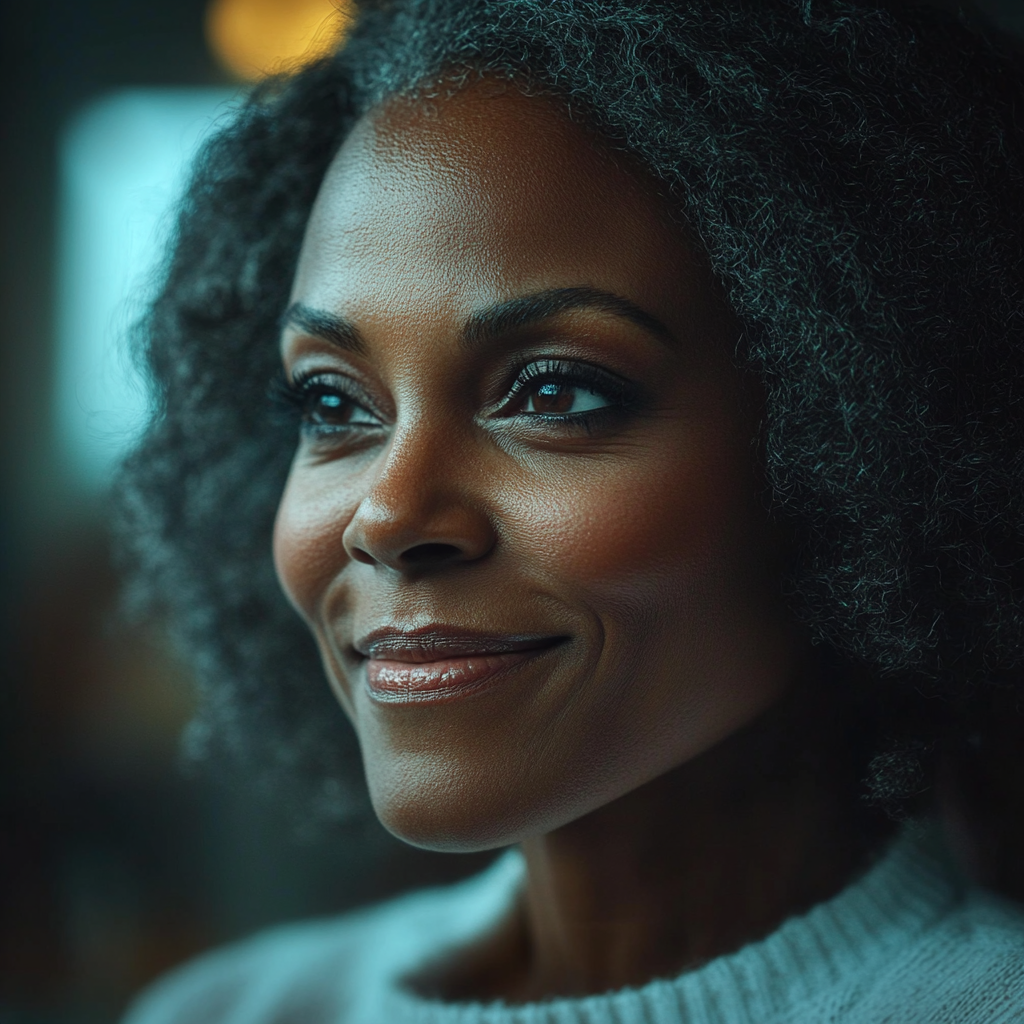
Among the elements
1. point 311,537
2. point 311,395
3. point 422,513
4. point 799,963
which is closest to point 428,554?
point 422,513

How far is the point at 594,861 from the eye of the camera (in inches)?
42.0

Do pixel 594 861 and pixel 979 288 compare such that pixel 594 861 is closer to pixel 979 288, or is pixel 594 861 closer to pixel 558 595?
pixel 558 595

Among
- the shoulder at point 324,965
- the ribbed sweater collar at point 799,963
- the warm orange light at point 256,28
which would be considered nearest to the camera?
the ribbed sweater collar at point 799,963

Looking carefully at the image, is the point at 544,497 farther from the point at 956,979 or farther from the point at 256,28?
the point at 256,28

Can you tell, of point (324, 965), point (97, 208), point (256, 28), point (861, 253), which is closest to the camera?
point (861, 253)

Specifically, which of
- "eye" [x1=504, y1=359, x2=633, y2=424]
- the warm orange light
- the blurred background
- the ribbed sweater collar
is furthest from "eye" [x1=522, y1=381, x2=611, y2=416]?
the blurred background

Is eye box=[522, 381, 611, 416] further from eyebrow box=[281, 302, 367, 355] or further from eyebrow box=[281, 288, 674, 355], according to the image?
eyebrow box=[281, 302, 367, 355]

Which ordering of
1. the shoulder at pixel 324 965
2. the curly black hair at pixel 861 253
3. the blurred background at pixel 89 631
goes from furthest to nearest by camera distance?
the blurred background at pixel 89 631, the shoulder at pixel 324 965, the curly black hair at pixel 861 253

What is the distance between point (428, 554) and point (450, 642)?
0.08m

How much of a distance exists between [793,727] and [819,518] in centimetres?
24

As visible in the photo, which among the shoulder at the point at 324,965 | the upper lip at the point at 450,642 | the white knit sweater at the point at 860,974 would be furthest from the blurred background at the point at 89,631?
the upper lip at the point at 450,642

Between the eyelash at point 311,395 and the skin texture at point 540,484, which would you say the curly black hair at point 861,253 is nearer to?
the skin texture at point 540,484

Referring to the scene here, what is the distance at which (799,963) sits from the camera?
984 millimetres

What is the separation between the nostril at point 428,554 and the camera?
0.87 m
